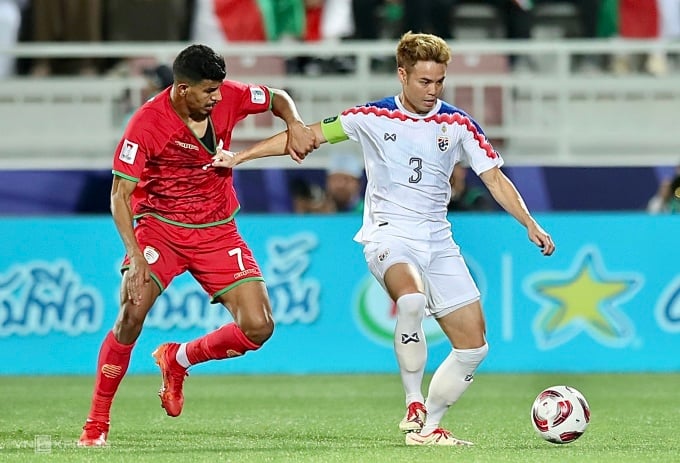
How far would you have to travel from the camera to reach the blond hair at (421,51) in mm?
8453

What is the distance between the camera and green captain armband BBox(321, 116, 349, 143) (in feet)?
29.2

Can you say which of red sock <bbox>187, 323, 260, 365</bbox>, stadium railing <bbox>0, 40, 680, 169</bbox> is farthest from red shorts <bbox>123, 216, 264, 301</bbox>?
stadium railing <bbox>0, 40, 680, 169</bbox>

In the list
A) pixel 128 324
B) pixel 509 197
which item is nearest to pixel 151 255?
pixel 128 324

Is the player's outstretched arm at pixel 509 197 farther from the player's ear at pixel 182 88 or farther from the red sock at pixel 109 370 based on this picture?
the red sock at pixel 109 370

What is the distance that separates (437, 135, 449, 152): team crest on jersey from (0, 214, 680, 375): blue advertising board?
17.8 ft

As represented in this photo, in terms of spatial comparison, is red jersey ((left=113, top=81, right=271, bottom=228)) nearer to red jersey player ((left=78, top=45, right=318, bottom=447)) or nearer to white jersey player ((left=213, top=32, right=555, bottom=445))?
red jersey player ((left=78, top=45, right=318, bottom=447))

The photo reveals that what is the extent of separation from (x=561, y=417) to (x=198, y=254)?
91.1 inches

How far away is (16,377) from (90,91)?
3301 millimetres

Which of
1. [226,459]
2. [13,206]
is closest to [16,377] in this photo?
[13,206]

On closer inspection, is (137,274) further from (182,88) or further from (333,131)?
(333,131)

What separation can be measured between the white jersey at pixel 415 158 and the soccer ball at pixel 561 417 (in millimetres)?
1105

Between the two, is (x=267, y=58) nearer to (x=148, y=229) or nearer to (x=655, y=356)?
(x=655, y=356)

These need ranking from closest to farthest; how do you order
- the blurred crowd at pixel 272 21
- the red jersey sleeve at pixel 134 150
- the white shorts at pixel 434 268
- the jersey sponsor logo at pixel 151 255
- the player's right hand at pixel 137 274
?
the player's right hand at pixel 137 274 → the red jersey sleeve at pixel 134 150 → the white shorts at pixel 434 268 → the jersey sponsor logo at pixel 151 255 → the blurred crowd at pixel 272 21

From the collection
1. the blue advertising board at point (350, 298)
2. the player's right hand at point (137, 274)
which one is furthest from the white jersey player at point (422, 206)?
the blue advertising board at point (350, 298)
